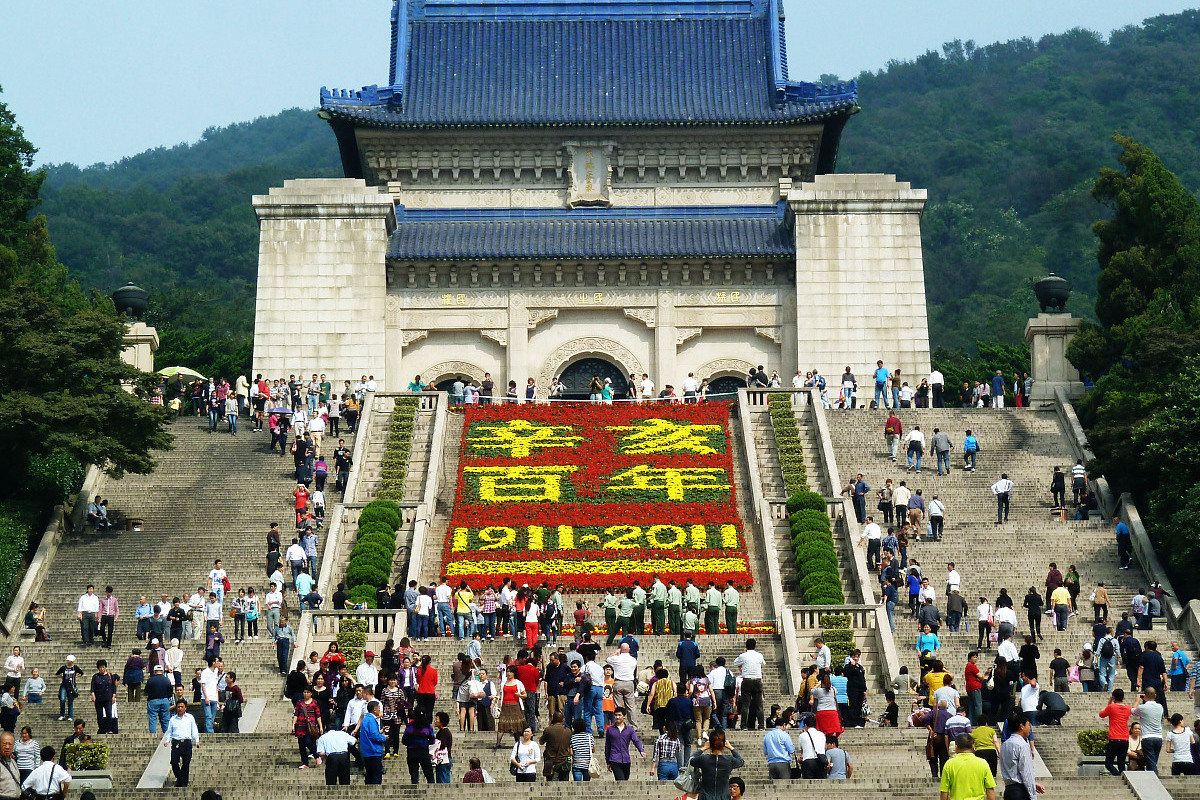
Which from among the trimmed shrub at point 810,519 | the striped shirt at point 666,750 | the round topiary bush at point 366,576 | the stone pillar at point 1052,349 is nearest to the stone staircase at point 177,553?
the round topiary bush at point 366,576

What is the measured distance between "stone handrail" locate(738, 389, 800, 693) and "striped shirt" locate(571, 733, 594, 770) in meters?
8.08

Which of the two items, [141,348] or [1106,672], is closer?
[1106,672]

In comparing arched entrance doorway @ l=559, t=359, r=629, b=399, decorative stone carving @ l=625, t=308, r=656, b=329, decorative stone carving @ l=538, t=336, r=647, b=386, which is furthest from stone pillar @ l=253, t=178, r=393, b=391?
decorative stone carving @ l=625, t=308, r=656, b=329

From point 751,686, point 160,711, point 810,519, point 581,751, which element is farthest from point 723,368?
point 581,751

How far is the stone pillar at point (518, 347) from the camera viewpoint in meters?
56.6

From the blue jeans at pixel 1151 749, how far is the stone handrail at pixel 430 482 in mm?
15832

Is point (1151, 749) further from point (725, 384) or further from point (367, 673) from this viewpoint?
point (725, 384)

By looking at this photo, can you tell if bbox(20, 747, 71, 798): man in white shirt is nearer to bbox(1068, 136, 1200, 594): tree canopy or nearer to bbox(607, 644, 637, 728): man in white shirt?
bbox(607, 644, 637, 728): man in white shirt

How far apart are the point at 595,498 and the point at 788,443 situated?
5020 mm

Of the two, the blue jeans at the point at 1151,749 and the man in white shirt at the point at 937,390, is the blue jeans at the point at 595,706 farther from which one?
the man in white shirt at the point at 937,390

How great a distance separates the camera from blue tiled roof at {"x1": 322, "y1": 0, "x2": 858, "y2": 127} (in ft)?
198

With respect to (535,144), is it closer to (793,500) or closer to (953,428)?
(953,428)

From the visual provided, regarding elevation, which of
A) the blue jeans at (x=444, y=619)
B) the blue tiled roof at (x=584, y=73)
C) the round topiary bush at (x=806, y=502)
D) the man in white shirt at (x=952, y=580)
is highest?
the blue tiled roof at (x=584, y=73)

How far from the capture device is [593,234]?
190 ft
